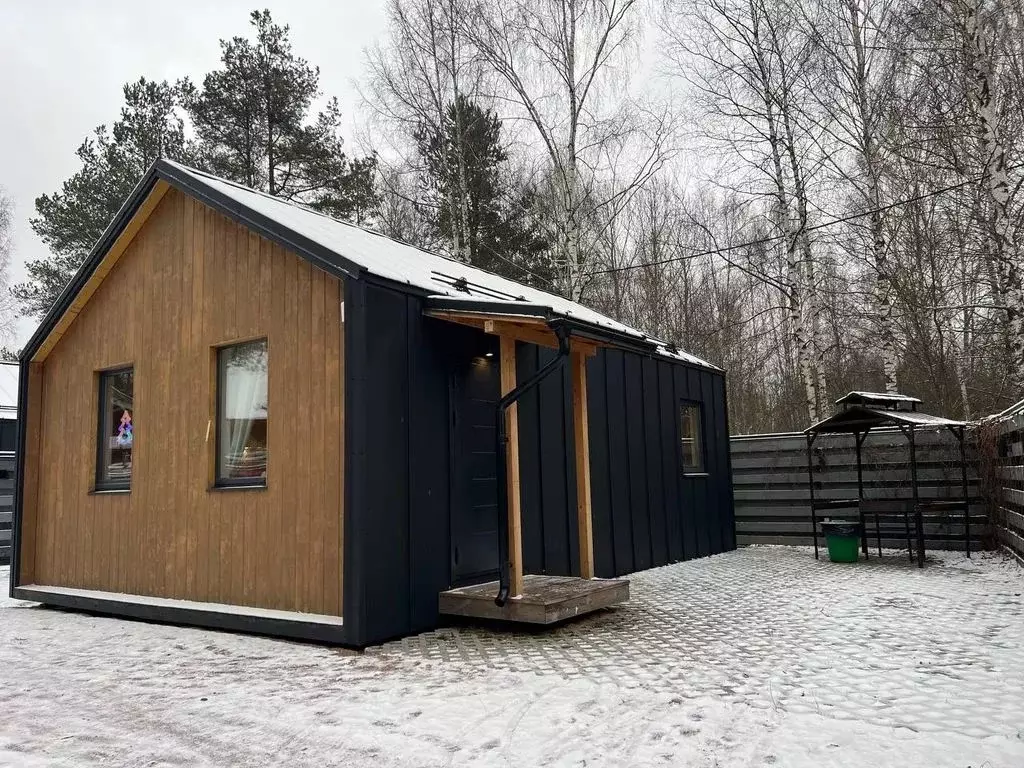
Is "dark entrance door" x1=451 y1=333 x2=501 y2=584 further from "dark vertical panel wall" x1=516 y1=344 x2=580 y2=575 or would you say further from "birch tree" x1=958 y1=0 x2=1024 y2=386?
"birch tree" x1=958 y1=0 x2=1024 y2=386

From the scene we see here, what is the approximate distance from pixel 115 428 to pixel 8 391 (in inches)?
279

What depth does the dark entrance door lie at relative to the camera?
5.81 m

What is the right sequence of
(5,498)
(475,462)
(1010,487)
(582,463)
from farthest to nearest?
(5,498) → (1010,487) → (582,463) → (475,462)

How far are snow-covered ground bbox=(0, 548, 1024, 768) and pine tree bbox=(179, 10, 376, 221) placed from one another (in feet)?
44.6

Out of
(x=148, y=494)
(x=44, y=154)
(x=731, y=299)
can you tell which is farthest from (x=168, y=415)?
(x=44, y=154)

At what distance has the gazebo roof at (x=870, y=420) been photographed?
8.34 meters

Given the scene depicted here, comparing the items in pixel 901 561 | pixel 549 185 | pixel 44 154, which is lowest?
pixel 901 561

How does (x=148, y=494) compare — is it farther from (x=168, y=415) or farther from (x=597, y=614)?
(x=597, y=614)

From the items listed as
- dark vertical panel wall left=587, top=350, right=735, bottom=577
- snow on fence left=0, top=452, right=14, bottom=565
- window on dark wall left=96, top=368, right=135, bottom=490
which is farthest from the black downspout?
snow on fence left=0, top=452, right=14, bottom=565

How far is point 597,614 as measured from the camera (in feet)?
19.3

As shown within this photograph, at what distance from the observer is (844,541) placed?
864 cm

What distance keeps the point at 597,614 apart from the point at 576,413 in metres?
1.70

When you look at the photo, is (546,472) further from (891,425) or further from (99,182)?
(99,182)

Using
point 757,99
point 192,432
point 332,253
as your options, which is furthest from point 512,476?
point 757,99
